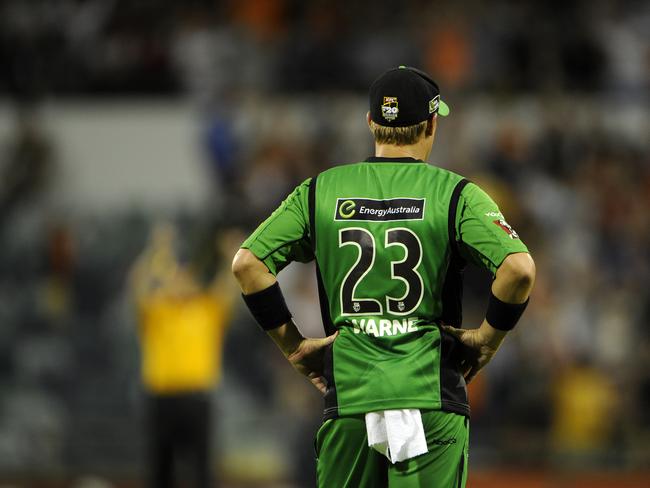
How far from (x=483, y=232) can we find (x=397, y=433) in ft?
2.37

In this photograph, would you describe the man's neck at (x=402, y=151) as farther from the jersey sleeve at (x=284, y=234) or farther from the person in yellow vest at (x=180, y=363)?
the person in yellow vest at (x=180, y=363)

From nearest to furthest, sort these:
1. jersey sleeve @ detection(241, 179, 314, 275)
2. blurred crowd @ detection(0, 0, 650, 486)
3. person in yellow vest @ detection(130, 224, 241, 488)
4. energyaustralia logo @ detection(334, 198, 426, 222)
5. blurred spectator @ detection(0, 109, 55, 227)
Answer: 1. energyaustralia logo @ detection(334, 198, 426, 222)
2. jersey sleeve @ detection(241, 179, 314, 275)
3. person in yellow vest @ detection(130, 224, 241, 488)
4. blurred crowd @ detection(0, 0, 650, 486)
5. blurred spectator @ detection(0, 109, 55, 227)

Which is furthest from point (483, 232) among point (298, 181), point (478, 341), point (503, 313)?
point (298, 181)

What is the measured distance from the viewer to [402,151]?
170 inches

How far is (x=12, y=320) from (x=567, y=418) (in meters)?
5.84

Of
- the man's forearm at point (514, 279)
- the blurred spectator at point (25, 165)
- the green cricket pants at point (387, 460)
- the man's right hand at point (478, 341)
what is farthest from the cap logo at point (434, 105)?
the blurred spectator at point (25, 165)

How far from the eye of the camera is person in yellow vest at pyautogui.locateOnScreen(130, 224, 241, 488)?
960cm

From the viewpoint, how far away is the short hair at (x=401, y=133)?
14.1 feet

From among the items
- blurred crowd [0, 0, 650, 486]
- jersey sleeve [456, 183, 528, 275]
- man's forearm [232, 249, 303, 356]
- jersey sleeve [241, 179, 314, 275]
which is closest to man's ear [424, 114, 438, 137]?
jersey sleeve [456, 183, 528, 275]

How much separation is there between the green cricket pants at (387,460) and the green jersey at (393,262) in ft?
0.17

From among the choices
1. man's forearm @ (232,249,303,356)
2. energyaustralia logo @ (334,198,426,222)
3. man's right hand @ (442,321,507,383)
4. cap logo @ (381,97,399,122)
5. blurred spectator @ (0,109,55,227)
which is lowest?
blurred spectator @ (0,109,55,227)

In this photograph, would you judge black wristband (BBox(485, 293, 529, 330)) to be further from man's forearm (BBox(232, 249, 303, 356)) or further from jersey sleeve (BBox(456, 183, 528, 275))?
man's forearm (BBox(232, 249, 303, 356))

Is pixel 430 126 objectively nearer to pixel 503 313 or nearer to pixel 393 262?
pixel 393 262

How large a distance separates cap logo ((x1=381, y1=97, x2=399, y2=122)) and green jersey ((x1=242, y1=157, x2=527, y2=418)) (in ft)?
0.54
